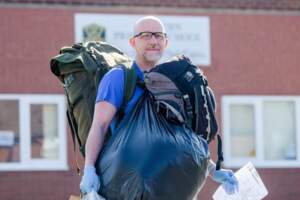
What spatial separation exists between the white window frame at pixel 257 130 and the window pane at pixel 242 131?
0.23 ft

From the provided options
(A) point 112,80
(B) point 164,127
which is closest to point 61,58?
(A) point 112,80

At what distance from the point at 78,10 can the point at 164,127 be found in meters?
8.60

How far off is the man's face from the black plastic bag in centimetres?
29

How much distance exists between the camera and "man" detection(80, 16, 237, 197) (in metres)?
4.36

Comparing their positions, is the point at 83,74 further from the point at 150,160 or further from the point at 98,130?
the point at 150,160

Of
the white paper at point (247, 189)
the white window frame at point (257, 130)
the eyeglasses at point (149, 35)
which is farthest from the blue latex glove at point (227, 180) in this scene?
the white window frame at point (257, 130)

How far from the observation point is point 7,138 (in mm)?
12586

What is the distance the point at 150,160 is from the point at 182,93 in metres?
0.49

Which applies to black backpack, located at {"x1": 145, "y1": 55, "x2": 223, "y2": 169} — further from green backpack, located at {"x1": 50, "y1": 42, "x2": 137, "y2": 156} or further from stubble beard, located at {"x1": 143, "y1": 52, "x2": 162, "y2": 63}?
green backpack, located at {"x1": 50, "y1": 42, "x2": 137, "y2": 156}

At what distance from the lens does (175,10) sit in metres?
13.1

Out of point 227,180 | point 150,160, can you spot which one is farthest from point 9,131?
point 150,160

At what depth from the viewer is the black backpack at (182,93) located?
4.41 m

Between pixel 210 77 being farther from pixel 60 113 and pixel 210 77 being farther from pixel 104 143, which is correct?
pixel 104 143

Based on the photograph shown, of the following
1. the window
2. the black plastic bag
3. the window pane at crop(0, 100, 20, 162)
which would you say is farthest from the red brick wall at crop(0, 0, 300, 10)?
the black plastic bag
